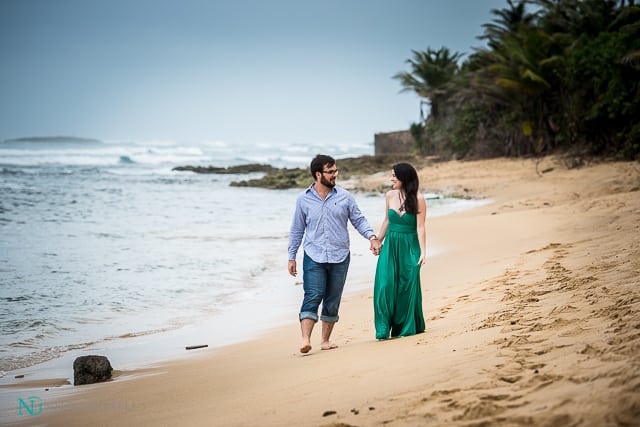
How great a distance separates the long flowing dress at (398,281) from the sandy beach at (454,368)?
0.24 metres

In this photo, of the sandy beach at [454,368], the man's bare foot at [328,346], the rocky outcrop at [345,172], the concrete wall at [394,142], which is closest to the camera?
the sandy beach at [454,368]

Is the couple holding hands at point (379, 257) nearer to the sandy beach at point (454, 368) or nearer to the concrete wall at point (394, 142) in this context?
the sandy beach at point (454, 368)

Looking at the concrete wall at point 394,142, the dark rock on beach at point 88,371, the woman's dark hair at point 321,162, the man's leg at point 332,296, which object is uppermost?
the concrete wall at point 394,142

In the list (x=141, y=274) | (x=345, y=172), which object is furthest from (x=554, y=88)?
(x=141, y=274)

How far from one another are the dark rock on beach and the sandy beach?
12cm

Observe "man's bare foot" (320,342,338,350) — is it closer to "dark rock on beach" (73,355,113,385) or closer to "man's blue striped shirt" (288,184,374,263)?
"man's blue striped shirt" (288,184,374,263)

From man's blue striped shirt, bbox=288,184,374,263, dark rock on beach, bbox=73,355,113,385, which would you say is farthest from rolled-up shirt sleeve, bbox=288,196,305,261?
dark rock on beach, bbox=73,355,113,385

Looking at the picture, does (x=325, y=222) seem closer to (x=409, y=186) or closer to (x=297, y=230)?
(x=297, y=230)

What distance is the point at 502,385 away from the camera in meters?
3.26

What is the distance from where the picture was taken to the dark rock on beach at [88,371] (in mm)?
5180


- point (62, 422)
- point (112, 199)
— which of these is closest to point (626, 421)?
point (62, 422)

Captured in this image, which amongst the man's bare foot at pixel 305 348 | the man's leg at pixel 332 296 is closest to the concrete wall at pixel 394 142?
the man's leg at pixel 332 296

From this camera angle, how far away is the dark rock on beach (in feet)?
17.0

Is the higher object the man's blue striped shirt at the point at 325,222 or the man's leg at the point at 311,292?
the man's blue striped shirt at the point at 325,222
